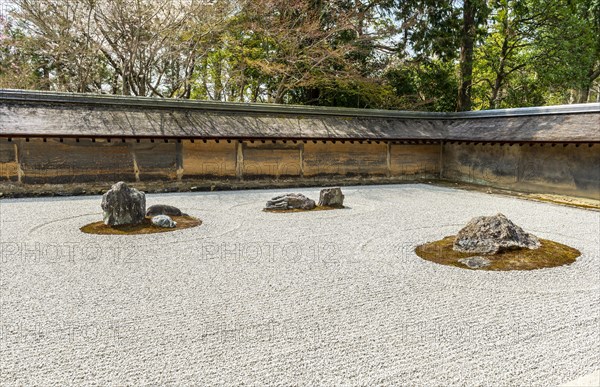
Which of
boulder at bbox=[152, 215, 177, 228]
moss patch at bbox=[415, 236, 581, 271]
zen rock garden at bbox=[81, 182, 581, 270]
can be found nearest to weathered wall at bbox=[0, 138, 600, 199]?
zen rock garden at bbox=[81, 182, 581, 270]

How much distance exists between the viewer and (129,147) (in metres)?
11.4

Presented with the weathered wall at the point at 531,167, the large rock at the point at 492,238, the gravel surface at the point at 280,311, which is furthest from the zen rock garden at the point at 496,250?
the weathered wall at the point at 531,167

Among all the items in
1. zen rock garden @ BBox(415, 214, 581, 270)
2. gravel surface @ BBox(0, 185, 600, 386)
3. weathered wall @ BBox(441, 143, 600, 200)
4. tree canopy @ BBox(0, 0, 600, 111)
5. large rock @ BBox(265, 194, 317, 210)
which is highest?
tree canopy @ BBox(0, 0, 600, 111)

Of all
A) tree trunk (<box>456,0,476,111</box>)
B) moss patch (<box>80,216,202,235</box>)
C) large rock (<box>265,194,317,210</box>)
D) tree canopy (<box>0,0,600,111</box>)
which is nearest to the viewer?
moss patch (<box>80,216,202,235</box>)

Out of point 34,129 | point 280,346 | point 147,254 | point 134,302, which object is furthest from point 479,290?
point 34,129

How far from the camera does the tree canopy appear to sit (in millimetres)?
15000

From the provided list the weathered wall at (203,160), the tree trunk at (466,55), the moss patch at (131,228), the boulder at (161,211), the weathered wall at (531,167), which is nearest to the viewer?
the moss patch at (131,228)

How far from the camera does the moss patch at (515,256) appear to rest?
5268mm

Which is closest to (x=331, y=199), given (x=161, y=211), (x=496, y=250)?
(x=161, y=211)

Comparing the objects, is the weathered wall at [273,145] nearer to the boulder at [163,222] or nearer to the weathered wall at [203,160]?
the weathered wall at [203,160]

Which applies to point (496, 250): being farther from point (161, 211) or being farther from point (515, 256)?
point (161, 211)

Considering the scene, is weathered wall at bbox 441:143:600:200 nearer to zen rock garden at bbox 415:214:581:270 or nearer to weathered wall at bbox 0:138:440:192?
weathered wall at bbox 0:138:440:192

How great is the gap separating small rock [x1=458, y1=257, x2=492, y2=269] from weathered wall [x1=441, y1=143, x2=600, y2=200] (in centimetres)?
771

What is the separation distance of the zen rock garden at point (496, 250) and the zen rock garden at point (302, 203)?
3564mm
